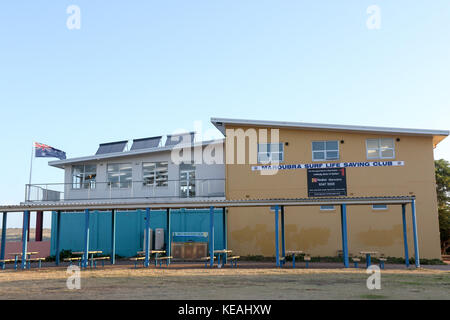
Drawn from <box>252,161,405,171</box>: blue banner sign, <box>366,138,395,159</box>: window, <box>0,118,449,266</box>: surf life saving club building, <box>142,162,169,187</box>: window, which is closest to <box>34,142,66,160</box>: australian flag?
<box>0,118,449,266</box>: surf life saving club building

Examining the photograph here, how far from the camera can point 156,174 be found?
24.2 m

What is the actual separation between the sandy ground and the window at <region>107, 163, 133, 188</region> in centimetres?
967

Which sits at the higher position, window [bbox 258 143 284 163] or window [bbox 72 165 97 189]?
window [bbox 258 143 284 163]

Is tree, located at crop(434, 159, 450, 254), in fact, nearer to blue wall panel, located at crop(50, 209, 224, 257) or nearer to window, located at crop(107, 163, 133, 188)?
blue wall panel, located at crop(50, 209, 224, 257)

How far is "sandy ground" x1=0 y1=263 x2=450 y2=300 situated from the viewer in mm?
9612

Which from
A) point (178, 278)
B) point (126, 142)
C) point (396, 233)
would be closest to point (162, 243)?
point (126, 142)

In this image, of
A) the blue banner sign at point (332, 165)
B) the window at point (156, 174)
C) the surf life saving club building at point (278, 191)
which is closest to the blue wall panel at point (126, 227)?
the surf life saving club building at point (278, 191)

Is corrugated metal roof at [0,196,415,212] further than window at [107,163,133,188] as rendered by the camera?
No

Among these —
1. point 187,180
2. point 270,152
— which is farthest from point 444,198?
point 187,180

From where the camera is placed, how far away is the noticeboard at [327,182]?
21.2 m

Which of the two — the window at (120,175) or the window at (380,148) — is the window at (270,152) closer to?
the window at (380,148)

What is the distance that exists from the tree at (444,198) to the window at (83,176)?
19.2 m
